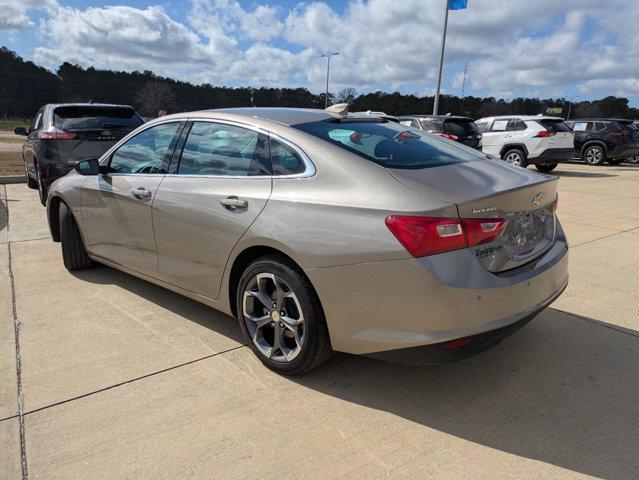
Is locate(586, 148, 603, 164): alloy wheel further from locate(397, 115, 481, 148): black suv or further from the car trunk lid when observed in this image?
the car trunk lid

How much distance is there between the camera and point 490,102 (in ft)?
235

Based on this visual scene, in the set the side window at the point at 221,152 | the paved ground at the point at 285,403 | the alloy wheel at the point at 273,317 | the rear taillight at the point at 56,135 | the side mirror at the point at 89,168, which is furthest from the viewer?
the rear taillight at the point at 56,135

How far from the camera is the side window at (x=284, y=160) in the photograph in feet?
9.21

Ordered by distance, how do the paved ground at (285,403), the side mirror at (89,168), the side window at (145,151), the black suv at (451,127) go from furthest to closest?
Result: 1. the black suv at (451,127)
2. the side mirror at (89,168)
3. the side window at (145,151)
4. the paved ground at (285,403)

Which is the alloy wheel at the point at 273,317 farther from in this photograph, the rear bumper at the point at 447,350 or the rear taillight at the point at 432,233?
the rear taillight at the point at 432,233

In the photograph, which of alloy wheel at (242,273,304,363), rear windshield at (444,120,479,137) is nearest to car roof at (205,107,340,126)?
alloy wheel at (242,273,304,363)

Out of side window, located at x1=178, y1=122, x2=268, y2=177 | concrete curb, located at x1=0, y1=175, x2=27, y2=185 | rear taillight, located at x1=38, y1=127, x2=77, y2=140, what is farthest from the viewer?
concrete curb, located at x1=0, y1=175, x2=27, y2=185

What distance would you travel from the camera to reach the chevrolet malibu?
7.59 feet

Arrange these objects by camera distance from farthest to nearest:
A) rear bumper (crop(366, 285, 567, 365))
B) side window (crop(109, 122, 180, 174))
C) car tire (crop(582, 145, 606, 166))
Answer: car tire (crop(582, 145, 606, 166))
side window (crop(109, 122, 180, 174))
rear bumper (crop(366, 285, 567, 365))

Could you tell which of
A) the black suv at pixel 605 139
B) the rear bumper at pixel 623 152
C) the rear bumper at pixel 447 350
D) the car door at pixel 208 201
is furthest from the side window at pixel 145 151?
the rear bumper at pixel 623 152

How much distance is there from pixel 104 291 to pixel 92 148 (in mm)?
3768

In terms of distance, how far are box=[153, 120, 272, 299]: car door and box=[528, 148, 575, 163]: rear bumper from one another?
13254mm

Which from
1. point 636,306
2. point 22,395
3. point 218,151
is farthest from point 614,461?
point 22,395

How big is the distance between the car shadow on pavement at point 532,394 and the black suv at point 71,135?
5.77m
